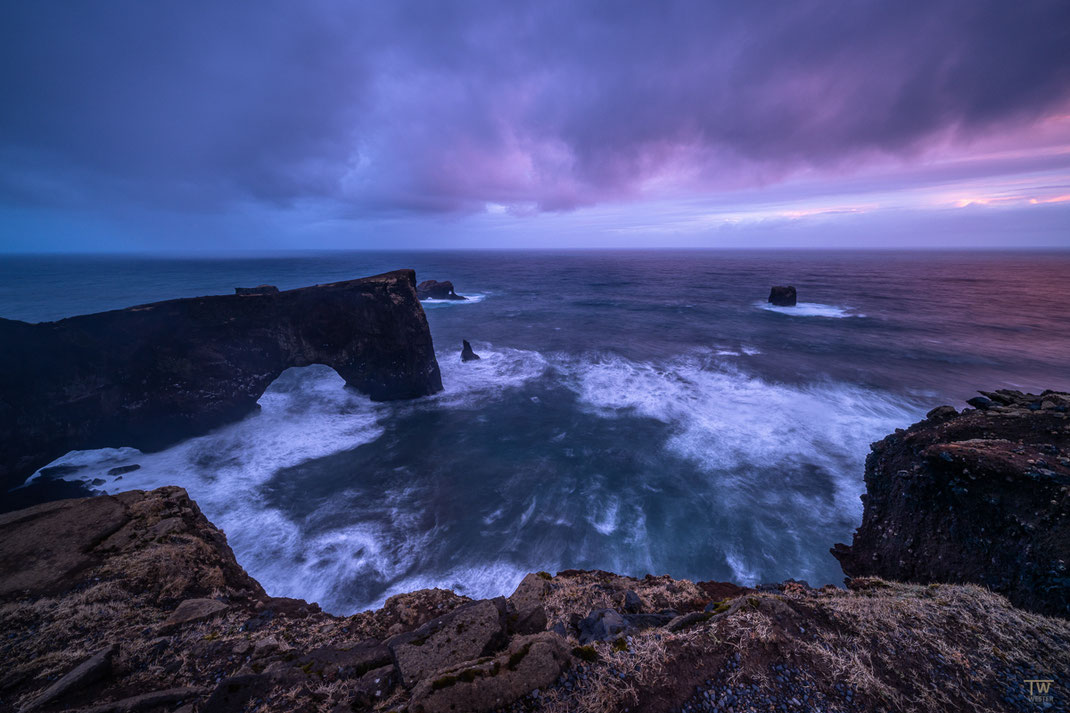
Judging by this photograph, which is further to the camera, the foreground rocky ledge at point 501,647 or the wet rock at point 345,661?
the wet rock at point 345,661

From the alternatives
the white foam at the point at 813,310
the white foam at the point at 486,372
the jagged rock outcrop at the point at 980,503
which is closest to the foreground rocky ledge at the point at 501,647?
the jagged rock outcrop at the point at 980,503

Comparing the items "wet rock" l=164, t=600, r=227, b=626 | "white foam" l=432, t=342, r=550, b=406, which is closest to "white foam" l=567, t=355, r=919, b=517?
"white foam" l=432, t=342, r=550, b=406

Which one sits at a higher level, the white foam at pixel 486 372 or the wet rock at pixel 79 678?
the wet rock at pixel 79 678

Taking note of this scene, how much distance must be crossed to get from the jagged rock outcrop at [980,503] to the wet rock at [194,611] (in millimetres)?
15515

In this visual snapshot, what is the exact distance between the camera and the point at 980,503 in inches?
325

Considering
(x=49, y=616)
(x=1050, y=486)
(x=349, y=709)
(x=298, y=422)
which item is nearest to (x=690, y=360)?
(x=1050, y=486)

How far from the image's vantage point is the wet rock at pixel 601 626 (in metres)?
5.85

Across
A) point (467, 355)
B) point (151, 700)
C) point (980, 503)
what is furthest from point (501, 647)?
point (467, 355)

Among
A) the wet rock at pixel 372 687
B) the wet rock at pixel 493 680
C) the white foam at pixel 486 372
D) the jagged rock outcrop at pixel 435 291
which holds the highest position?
the jagged rock outcrop at pixel 435 291

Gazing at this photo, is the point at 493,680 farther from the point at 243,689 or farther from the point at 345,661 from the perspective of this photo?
the point at 243,689

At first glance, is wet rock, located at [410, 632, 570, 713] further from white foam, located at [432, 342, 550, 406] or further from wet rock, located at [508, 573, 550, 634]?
white foam, located at [432, 342, 550, 406]

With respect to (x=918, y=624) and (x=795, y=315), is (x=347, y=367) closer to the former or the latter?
(x=918, y=624)

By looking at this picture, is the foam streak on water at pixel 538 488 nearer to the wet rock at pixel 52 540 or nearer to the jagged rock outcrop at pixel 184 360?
the jagged rock outcrop at pixel 184 360

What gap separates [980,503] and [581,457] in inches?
530
